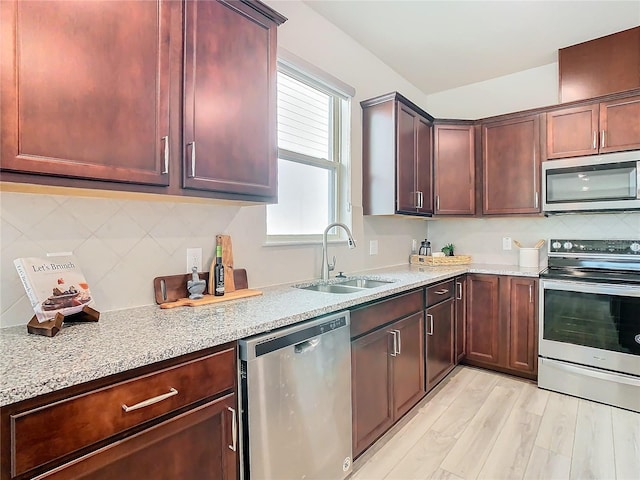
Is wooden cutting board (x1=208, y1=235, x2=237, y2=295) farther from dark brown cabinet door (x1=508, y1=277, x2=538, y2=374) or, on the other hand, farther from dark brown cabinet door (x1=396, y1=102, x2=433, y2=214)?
dark brown cabinet door (x1=508, y1=277, x2=538, y2=374)

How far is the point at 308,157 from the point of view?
254cm

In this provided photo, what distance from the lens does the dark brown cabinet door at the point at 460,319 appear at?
3.06 metres

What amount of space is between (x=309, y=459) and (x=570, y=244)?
2841mm

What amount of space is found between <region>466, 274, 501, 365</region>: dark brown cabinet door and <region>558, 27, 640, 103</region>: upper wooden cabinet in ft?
5.83

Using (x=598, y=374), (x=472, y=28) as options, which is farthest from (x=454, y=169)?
(x=598, y=374)

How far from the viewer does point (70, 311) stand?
1.28 meters

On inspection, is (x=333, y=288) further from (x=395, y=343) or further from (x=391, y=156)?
(x=391, y=156)

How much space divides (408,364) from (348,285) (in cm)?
65

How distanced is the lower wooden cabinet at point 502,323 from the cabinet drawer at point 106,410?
255cm

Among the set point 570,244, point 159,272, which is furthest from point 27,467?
point 570,244

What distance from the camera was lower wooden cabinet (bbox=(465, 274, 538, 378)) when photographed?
2.88 m

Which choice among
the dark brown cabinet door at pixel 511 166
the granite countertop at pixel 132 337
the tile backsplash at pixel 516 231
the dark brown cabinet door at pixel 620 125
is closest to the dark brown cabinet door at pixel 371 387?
the granite countertop at pixel 132 337

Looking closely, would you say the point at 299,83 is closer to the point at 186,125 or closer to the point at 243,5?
the point at 243,5

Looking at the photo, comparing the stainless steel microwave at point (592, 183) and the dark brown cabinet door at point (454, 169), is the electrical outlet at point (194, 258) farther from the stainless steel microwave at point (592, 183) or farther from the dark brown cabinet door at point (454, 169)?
the stainless steel microwave at point (592, 183)
